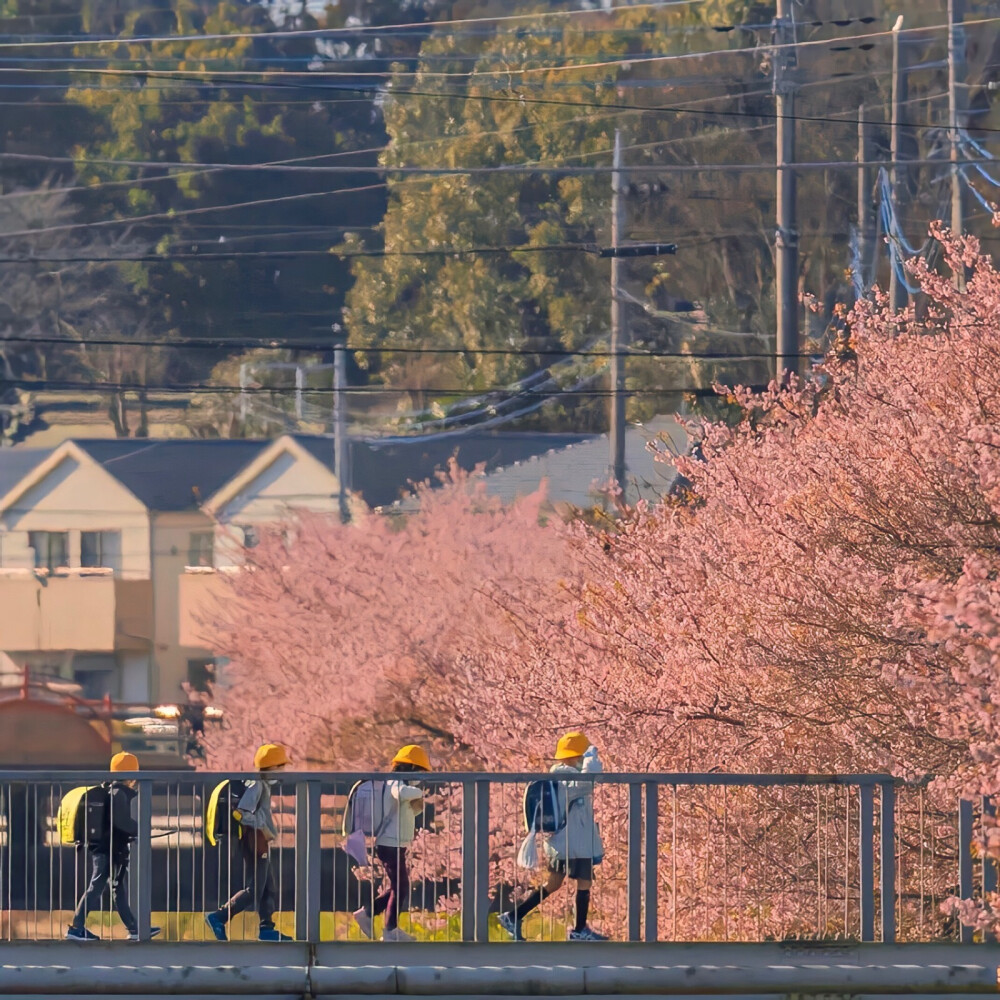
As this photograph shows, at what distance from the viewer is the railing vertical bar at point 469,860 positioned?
10695mm

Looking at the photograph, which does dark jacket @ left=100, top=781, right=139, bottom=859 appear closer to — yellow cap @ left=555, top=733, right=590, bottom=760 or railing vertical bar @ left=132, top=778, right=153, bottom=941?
railing vertical bar @ left=132, top=778, right=153, bottom=941

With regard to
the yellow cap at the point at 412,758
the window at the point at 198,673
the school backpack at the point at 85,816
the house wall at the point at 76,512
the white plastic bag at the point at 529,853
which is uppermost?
the house wall at the point at 76,512

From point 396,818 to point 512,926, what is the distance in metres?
0.98

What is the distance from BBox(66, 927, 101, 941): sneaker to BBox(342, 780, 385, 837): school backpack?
1.57 metres

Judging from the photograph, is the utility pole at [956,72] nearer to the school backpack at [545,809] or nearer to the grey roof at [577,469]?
the grey roof at [577,469]

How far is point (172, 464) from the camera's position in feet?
147

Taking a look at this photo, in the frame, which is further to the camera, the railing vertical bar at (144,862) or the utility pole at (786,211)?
the utility pole at (786,211)

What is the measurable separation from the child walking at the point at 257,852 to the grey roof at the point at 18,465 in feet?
116

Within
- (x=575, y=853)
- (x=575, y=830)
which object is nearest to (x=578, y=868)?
(x=575, y=853)

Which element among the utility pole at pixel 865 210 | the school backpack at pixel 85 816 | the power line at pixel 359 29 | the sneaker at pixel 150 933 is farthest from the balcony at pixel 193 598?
the sneaker at pixel 150 933

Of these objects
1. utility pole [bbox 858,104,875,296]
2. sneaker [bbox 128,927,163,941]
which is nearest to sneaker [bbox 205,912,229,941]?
sneaker [bbox 128,927,163,941]

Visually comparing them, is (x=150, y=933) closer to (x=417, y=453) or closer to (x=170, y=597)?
(x=417, y=453)

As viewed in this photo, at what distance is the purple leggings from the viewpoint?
10891 mm

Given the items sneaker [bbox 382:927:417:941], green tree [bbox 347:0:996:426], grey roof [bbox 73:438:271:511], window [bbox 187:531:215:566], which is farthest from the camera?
grey roof [bbox 73:438:271:511]
